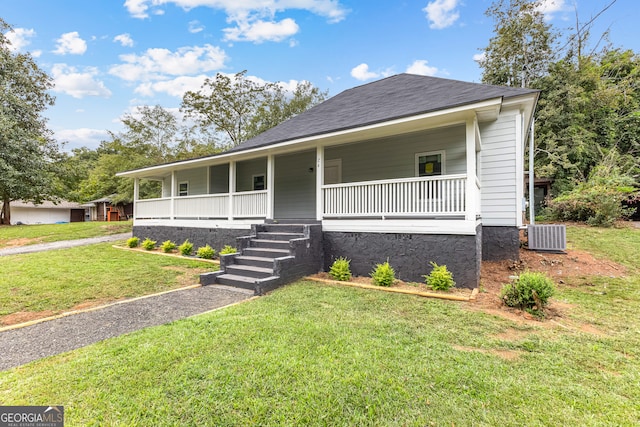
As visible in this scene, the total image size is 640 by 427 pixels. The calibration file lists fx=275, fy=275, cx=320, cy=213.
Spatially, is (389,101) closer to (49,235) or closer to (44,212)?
(49,235)

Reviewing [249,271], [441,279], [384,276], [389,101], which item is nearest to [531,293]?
[441,279]

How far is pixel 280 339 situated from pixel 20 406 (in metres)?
2.10

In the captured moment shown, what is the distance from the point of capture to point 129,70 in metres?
17.4

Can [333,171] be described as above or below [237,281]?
above

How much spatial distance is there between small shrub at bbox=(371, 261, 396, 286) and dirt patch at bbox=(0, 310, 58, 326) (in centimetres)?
540

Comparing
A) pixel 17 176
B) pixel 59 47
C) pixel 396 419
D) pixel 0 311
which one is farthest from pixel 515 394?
pixel 17 176

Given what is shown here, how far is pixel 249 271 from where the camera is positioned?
236 inches

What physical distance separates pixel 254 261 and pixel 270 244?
0.69m

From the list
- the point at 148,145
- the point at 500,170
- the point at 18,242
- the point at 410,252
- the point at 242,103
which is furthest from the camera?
the point at 148,145

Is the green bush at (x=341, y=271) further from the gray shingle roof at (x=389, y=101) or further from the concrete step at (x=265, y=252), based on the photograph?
the gray shingle roof at (x=389, y=101)

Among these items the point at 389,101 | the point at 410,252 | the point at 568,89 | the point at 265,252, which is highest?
the point at 568,89

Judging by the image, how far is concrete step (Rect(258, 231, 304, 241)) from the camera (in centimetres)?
669

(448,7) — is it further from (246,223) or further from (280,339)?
(280,339)

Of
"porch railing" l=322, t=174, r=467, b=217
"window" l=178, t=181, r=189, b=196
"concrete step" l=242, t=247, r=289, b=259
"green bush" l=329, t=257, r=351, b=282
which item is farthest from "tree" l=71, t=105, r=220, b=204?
"green bush" l=329, t=257, r=351, b=282
